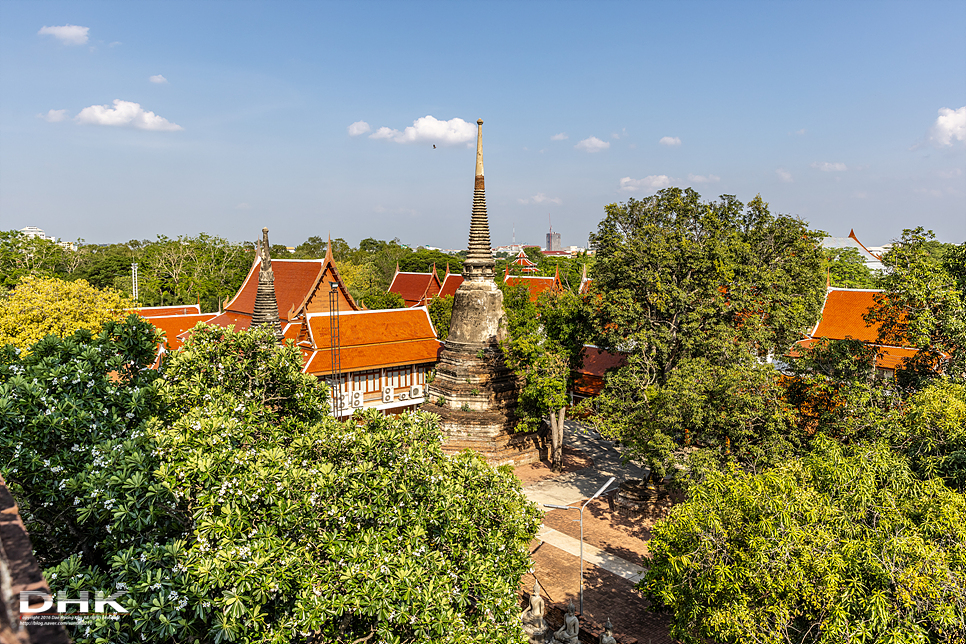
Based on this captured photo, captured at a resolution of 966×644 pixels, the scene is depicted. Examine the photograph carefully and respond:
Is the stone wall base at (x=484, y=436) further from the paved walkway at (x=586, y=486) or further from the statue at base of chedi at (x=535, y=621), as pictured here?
the statue at base of chedi at (x=535, y=621)

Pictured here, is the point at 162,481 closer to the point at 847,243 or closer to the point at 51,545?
the point at 51,545

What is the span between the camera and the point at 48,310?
25844 mm

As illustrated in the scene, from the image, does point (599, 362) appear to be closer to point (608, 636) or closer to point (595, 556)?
point (595, 556)

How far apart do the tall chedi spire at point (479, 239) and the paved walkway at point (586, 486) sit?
9487 millimetres

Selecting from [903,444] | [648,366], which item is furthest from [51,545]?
[648,366]

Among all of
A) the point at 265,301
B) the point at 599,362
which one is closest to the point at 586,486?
the point at 599,362

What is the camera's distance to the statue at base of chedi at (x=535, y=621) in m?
13.6

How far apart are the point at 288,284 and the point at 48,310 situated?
38.6 feet

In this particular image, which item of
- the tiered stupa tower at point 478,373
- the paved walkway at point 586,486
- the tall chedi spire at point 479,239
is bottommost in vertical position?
the paved walkway at point 586,486

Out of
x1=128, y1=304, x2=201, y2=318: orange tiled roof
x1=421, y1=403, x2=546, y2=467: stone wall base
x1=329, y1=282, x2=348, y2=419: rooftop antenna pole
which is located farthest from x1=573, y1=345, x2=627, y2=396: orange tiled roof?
x1=128, y1=304, x2=201, y2=318: orange tiled roof

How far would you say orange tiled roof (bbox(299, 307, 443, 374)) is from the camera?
27.7 metres

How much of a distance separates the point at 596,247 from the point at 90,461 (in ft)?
63.5

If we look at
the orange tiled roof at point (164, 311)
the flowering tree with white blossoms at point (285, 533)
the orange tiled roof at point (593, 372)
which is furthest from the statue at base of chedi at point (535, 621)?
the orange tiled roof at point (164, 311)

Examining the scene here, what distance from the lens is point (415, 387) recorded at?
1140 inches
